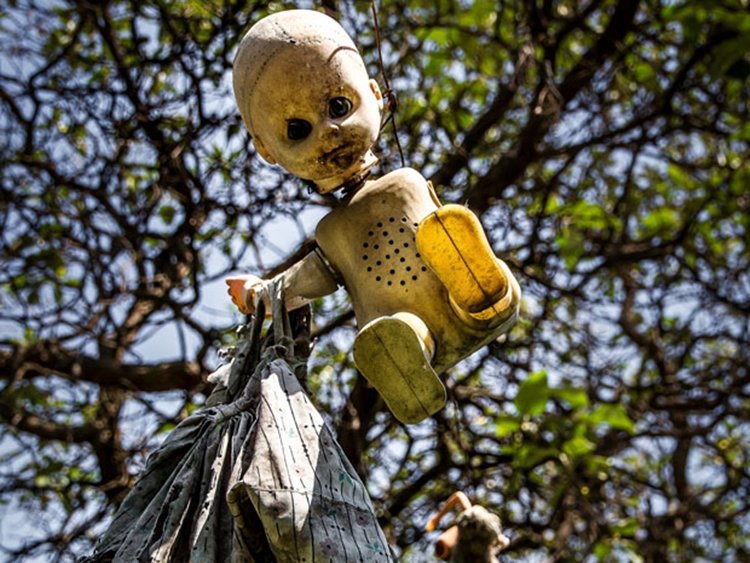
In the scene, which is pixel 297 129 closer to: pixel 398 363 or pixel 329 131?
pixel 329 131

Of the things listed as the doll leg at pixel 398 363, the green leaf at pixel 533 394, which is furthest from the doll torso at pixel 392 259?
the green leaf at pixel 533 394

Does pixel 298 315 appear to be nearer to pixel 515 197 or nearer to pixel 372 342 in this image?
pixel 372 342

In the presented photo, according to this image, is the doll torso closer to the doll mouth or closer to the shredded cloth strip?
the doll mouth

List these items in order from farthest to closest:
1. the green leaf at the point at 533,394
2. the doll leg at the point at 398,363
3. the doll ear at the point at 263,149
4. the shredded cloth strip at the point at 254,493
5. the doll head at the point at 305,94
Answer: the green leaf at the point at 533,394 → the doll ear at the point at 263,149 → the doll head at the point at 305,94 → the doll leg at the point at 398,363 → the shredded cloth strip at the point at 254,493

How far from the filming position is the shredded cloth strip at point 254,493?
1389 mm

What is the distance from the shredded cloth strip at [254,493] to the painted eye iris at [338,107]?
1.42ft

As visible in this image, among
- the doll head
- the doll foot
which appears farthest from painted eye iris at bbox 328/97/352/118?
the doll foot

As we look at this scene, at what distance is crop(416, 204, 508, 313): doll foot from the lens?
60.5 inches

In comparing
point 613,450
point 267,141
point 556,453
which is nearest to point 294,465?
point 267,141

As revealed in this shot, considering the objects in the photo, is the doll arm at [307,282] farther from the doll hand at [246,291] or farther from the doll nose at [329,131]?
the doll nose at [329,131]

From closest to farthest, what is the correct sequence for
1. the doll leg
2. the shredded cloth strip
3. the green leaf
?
the shredded cloth strip < the doll leg < the green leaf

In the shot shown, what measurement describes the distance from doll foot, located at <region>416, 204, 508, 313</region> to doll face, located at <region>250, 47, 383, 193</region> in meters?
0.24

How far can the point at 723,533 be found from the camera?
5.12 metres

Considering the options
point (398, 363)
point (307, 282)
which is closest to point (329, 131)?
point (307, 282)
